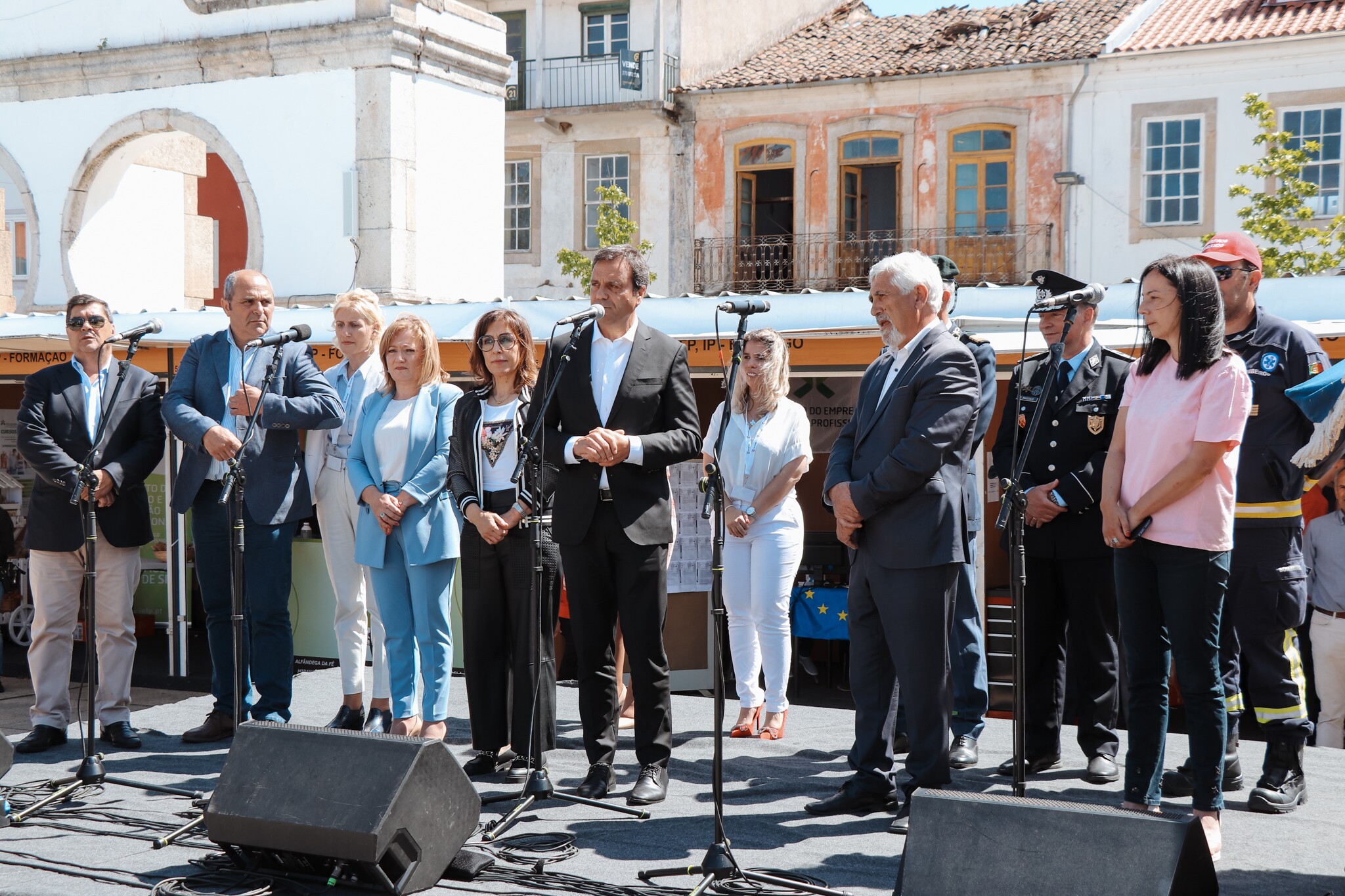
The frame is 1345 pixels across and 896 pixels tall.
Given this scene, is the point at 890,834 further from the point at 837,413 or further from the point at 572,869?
the point at 837,413

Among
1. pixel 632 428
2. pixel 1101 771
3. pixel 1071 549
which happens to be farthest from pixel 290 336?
pixel 1101 771

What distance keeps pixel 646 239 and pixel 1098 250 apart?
713 centimetres

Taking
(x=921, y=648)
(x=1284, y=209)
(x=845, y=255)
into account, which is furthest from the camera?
(x=845, y=255)

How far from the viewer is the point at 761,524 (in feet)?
20.1

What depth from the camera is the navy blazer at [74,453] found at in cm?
568

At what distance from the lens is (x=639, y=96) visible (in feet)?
72.6

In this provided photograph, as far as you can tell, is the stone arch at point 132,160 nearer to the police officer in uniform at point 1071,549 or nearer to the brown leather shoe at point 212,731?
the brown leather shoe at point 212,731

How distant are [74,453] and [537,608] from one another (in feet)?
7.97

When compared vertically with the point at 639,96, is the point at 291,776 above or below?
below

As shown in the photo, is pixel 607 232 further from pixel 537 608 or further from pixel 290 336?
pixel 537 608

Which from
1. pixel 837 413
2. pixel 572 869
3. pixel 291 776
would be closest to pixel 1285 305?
pixel 837 413

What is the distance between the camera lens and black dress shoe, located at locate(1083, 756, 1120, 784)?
191 inches

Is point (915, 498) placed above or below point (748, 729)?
above

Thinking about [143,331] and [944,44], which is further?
[944,44]
